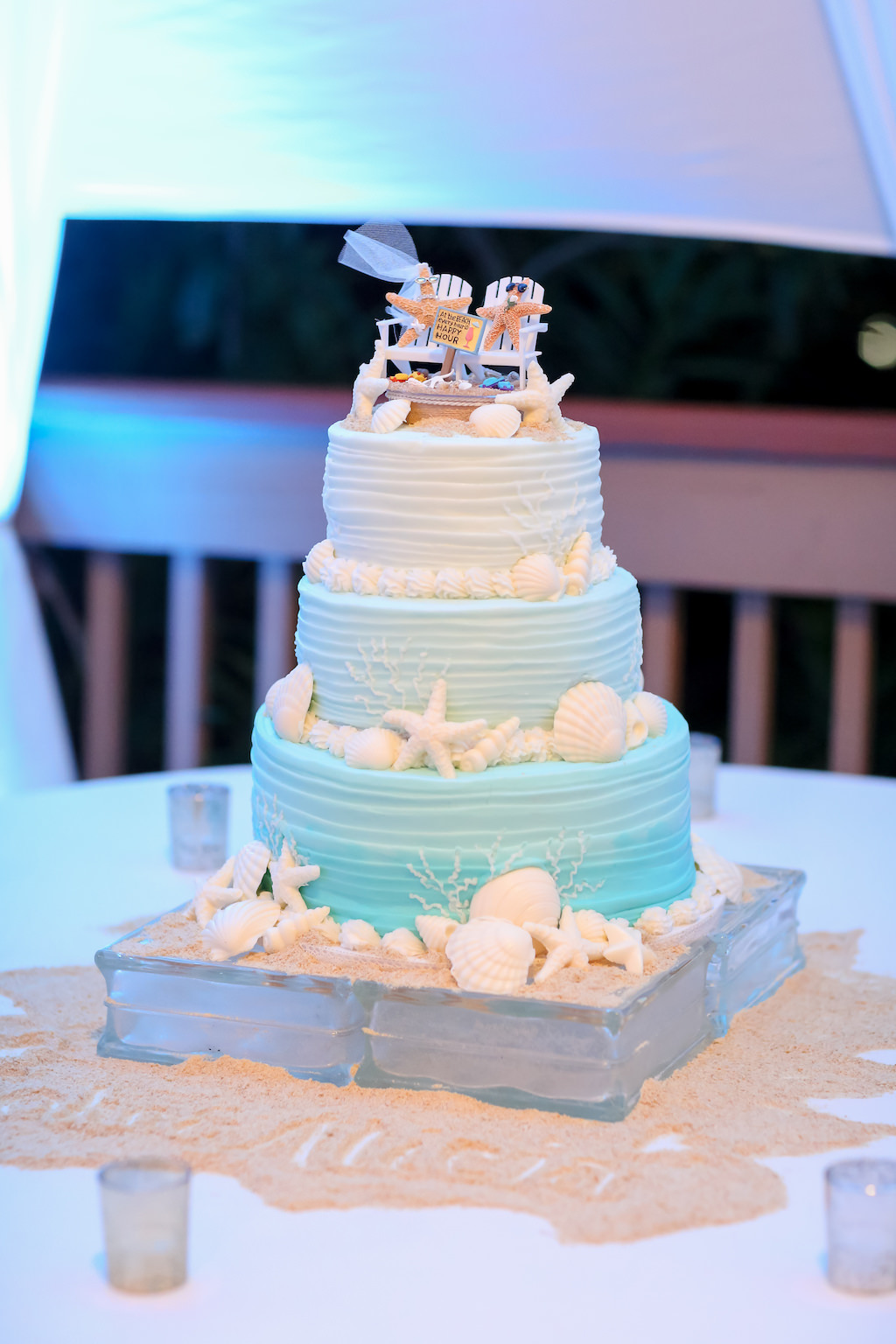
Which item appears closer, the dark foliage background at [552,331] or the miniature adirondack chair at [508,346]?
the miniature adirondack chair at [508,346]

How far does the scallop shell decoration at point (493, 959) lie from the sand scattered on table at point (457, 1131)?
5.7 inches

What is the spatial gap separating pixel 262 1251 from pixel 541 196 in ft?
10.3

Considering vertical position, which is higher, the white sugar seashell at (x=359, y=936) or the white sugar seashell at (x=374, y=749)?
the white sugar seashell at (x=374, y=749)

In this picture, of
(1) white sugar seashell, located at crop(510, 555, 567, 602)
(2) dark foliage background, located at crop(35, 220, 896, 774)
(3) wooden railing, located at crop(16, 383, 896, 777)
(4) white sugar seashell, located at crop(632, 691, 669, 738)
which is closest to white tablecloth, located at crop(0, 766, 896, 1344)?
(4) white sugar seashell, located at crop(632, 691, 669, 738)

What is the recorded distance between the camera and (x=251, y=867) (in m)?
2.07

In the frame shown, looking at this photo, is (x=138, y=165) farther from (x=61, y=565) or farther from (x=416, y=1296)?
(x=416, y=1296)

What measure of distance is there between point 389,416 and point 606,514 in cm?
221

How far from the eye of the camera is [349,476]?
81.1 inches

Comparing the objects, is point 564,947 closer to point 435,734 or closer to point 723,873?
point 435,734

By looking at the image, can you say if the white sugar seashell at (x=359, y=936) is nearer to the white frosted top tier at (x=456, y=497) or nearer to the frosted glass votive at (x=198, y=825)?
the white frosted top tier at (x=456, y=497)

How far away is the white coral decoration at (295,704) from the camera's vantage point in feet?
6.83

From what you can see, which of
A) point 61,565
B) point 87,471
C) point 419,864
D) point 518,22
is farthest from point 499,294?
point 61,565

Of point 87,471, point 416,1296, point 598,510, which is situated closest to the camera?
point 416,1296

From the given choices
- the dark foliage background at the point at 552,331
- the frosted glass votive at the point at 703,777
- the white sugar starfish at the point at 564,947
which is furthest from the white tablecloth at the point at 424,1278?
the dark foliage background at the point at 552,331
